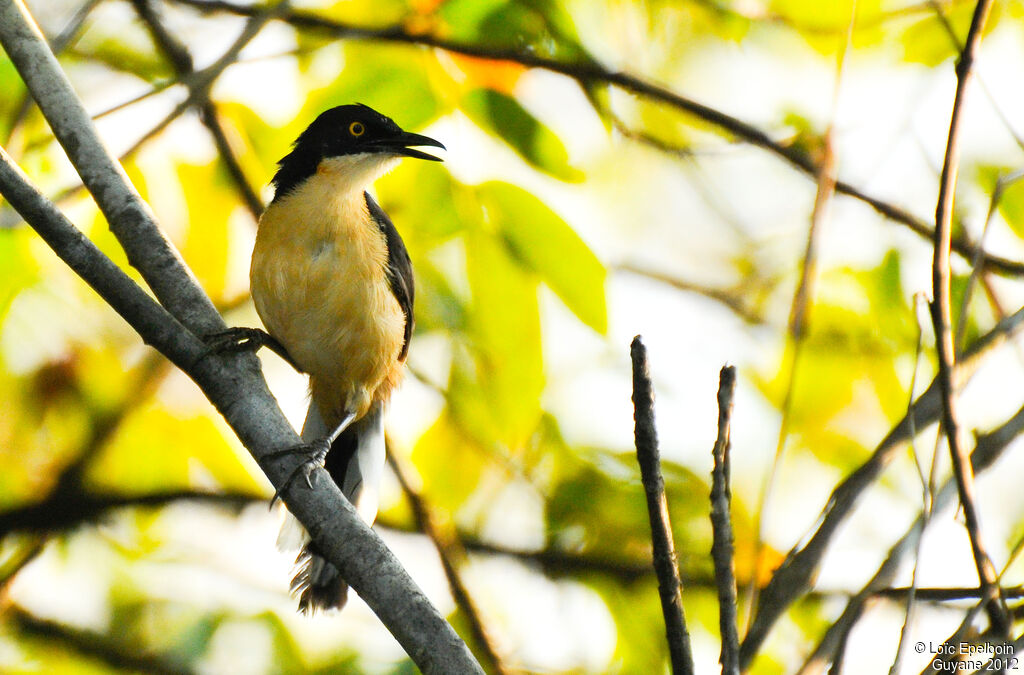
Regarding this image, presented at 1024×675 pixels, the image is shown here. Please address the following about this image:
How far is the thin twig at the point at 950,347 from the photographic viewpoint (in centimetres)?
226

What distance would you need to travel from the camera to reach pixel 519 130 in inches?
162

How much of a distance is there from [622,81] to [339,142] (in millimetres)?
1618

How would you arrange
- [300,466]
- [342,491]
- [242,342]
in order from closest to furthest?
[300,466], [242,342], [342,491]

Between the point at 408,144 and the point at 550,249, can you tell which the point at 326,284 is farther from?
the point at 550,249

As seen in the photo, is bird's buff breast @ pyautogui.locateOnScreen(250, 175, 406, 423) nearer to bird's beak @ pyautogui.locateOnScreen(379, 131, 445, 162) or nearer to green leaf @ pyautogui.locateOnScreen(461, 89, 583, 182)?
bird's beak @ pyautogui.locateOnScreen(379, 131, 445, 162)

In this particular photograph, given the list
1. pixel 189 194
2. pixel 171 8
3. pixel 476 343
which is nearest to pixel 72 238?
pixel 476 343

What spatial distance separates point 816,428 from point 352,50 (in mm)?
3169

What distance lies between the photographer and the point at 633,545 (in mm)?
5527

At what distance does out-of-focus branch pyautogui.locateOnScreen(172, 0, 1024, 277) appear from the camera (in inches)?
169

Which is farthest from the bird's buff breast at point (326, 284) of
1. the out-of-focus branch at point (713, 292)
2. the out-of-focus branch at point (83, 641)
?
the out-of-focus branch at point (83, 641)

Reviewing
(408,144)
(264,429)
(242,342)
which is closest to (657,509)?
(264,429)

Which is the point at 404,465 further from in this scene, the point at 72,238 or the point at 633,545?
the point at 72,238

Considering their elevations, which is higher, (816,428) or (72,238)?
(816,428)

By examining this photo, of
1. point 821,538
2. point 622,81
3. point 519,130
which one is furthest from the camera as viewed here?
point 622,81
